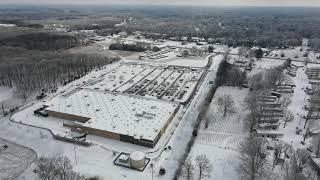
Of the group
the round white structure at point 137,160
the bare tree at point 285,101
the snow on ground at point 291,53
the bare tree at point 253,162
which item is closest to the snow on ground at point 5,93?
the round white structure at point 137,160

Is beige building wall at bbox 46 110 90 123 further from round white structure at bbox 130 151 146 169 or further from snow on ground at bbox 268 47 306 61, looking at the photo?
snow on ground at bbox 268 47 306 61

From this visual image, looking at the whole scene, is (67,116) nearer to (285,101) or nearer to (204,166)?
(204,166)

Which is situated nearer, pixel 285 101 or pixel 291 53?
pixel 285 101

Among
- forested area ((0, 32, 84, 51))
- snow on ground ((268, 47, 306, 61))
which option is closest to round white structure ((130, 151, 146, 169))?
snow on ground ((268, 47, 306, 61))

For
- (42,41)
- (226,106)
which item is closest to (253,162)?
(226,106)

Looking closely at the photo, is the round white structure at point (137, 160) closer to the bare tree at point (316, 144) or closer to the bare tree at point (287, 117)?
the bare tree at point (316, 144)

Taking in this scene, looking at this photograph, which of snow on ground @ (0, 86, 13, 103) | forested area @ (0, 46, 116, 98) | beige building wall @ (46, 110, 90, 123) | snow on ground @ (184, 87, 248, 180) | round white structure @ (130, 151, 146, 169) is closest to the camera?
round white structure @ (130, 151, 146, 169)
